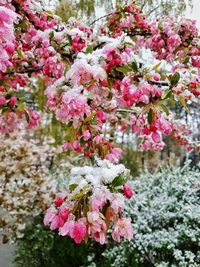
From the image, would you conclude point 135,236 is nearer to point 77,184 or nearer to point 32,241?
point 32,241

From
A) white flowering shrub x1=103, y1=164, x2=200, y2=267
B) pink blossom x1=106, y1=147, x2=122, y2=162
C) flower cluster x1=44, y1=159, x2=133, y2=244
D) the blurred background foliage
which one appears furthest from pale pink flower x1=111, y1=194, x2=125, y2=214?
the blurred background foliage

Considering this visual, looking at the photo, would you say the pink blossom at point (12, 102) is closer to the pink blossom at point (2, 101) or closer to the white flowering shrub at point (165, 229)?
the pink blossom at point (2, 101)

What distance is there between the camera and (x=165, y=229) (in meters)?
4.16

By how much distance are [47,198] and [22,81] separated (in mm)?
2231

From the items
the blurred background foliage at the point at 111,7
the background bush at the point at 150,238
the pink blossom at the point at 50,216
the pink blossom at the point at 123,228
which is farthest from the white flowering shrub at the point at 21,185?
the pink blossom at the point at 123,228

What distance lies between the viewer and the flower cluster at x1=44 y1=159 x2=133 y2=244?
153 cm

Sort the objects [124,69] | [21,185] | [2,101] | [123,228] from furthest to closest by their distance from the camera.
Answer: [21,185], [2,101], [124,69], [123,228]

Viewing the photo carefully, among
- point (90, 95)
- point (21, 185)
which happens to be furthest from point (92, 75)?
point (21, 185)

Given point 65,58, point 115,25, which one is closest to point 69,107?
point 65,58

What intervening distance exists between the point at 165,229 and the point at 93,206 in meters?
2.81

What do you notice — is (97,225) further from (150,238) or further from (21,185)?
(21,185)

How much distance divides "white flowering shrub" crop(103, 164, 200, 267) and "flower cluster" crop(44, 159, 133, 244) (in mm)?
2137

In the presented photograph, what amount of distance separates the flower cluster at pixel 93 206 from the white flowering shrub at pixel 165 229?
84.1 inches

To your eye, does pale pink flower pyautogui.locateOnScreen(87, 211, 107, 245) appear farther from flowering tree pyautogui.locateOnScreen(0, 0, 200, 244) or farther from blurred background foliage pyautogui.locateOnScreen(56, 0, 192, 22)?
blurred background foliage pyautogui.locateOnScreen(56, 0, 192, 22)
